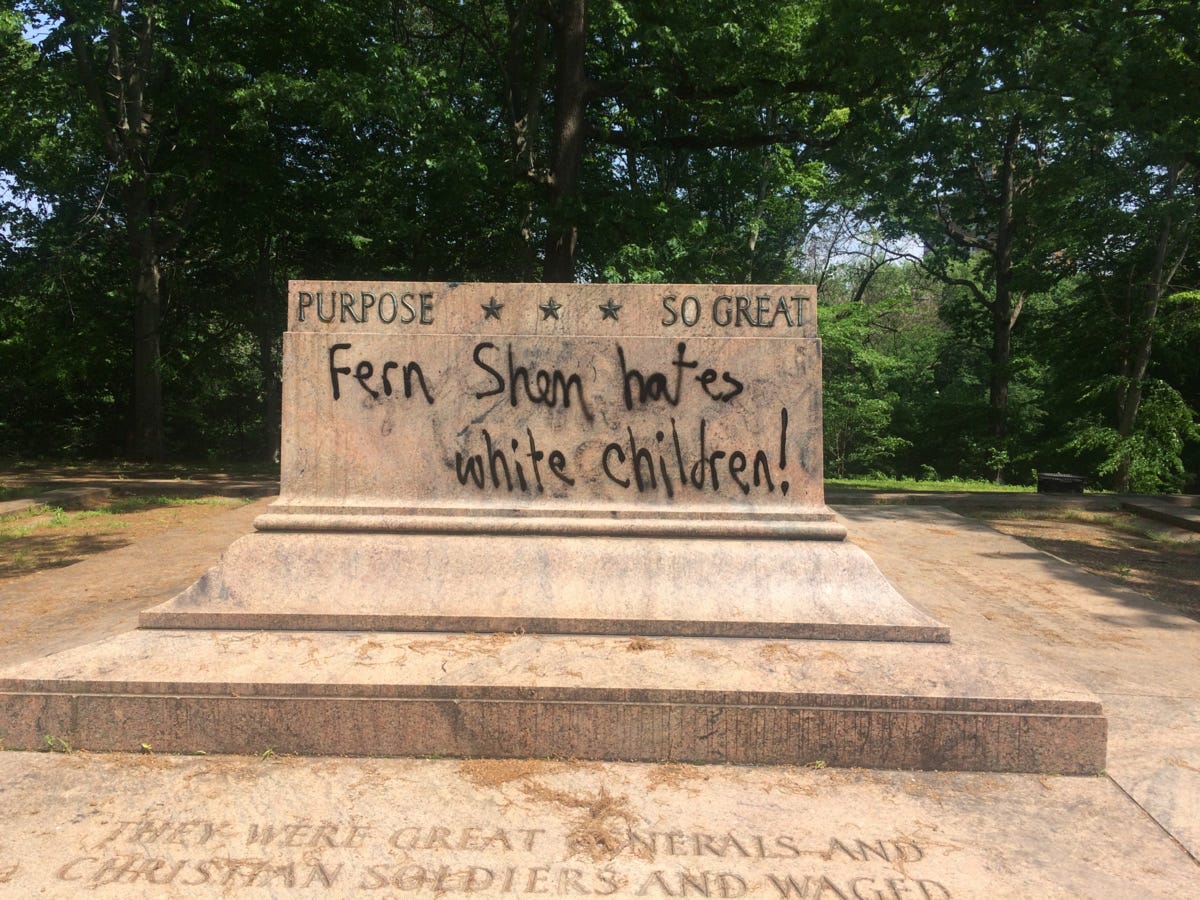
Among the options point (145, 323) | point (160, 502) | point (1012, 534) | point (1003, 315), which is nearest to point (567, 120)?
point (160, 502)

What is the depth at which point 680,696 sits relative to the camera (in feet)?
11.5

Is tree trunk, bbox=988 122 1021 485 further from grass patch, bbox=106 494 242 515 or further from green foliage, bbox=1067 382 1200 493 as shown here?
grass patch, bbox=106 494 242 515

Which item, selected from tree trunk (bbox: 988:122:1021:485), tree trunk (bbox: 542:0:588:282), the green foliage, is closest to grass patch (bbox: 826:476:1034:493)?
the green foliage

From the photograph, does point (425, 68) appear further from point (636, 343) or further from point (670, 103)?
point (636, 343)

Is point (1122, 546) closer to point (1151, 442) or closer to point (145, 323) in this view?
point (1151, 442)

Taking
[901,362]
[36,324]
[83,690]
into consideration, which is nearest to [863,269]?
[901,362]

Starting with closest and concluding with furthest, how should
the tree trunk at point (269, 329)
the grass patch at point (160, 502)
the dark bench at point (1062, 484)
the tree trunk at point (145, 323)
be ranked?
the grass patch at point (160, 502)
the dark bench at point (1062, 484)
the tree trunk at point (145, 323)
the tree trunk at point (269, 329)

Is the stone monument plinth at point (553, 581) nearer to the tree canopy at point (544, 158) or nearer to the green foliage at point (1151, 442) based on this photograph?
the tree canopy at point (544, 158)

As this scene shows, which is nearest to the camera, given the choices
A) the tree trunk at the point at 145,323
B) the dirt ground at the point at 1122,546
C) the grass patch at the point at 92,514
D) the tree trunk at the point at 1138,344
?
the dirt ground at the point at 1122,546

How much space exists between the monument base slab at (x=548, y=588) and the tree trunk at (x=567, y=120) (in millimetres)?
10066

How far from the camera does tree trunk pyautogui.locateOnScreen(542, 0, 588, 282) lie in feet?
46.5

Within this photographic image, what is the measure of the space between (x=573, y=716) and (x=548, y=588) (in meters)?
0.98

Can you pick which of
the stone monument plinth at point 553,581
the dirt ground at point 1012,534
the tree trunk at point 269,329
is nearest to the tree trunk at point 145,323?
the tree trunk at point 269,329

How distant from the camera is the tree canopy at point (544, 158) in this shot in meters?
12.8
